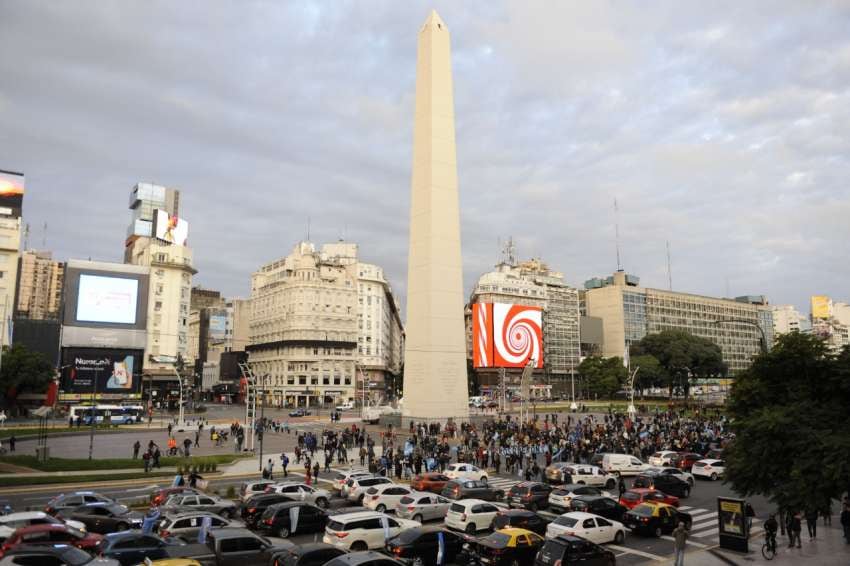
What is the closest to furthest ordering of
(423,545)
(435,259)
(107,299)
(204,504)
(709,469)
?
1. (423,545)
2. (204,504)
3. (709,469)
4. (435,259)
5. (107,299)

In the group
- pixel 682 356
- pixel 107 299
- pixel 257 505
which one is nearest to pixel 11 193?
pixel 107 299

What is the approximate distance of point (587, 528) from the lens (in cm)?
1761

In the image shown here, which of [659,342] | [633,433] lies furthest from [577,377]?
[633,433]

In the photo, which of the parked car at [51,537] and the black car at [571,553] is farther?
the black car at [571,553]

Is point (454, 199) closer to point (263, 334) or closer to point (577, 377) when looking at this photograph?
point (263, 334)

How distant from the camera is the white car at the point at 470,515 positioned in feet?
62.4

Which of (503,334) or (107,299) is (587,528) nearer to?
(503,334)

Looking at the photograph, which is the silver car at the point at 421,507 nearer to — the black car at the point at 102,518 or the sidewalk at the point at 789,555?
the sidewalk at the point at 789,555

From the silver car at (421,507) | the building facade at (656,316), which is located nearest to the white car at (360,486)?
the silver car at (421,507)

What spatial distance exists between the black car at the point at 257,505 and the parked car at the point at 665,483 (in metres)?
14.0

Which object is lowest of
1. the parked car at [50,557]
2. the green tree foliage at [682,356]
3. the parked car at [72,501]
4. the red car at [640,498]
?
the red car at [640,498]

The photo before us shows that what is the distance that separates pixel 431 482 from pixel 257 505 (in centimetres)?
788

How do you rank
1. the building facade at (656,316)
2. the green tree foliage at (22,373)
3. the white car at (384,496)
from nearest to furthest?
the white car at (384,496)
the green tree foliage at (22,373)
the building facade at (656,316)

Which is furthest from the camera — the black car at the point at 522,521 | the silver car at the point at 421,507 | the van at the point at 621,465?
the van at the point at 621,465
